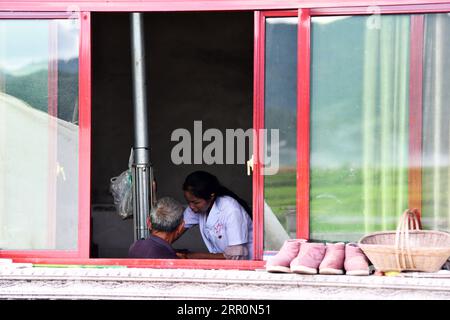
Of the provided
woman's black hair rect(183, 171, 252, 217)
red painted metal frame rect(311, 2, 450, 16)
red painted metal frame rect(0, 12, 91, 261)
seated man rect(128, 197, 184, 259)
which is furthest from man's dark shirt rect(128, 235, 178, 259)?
red painted metal frame rect(311, 2, 450, 16)

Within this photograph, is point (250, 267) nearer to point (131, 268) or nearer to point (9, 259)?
point (131, 268)

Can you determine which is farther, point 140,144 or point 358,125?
point 140,144

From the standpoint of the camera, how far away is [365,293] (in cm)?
389

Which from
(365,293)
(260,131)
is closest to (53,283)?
(260,131)

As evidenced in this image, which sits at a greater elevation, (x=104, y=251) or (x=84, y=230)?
(x=84, y=230)

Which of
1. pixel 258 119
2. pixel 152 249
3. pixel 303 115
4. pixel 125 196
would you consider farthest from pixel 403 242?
pixel 125 196

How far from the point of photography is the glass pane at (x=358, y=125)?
163 inches

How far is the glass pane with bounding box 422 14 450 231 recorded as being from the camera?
13.4ft

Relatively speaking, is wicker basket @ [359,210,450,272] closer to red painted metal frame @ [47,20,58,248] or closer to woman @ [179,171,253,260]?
woman @ [179,171,253,260]

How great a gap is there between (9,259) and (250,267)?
4.60 ft

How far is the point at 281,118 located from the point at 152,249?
117 centimetres

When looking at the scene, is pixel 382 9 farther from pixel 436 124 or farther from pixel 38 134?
pixel 38 134

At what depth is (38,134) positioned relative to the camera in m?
4.37
